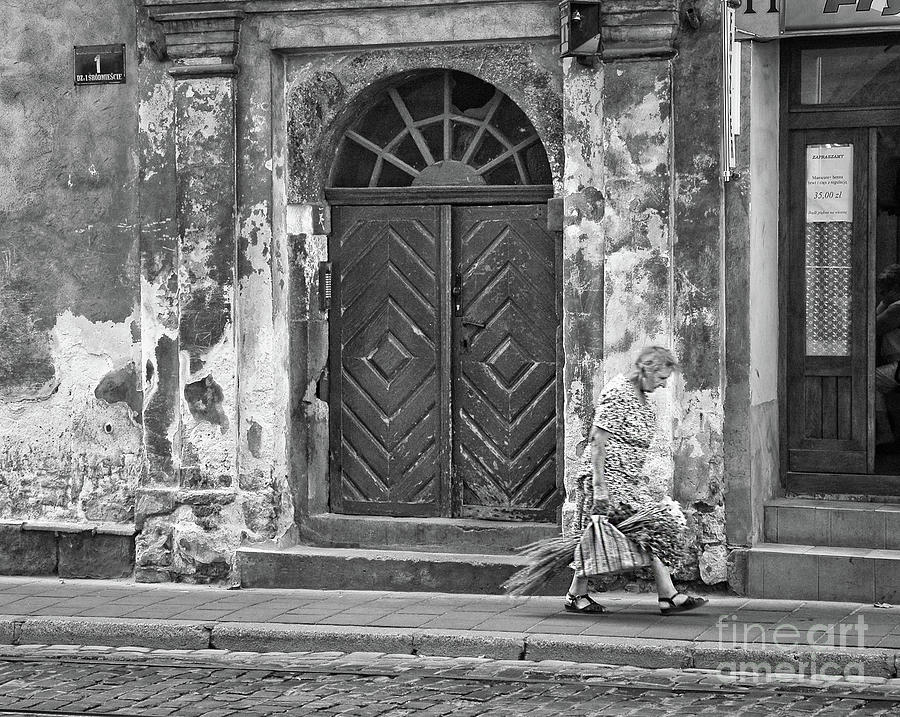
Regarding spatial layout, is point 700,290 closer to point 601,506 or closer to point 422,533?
point 601,506

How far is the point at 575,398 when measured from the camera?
10.2 metres

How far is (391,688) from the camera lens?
7758 mm

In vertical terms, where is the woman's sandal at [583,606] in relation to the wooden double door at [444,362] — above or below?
below

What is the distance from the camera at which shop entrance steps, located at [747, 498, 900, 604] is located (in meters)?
9.54

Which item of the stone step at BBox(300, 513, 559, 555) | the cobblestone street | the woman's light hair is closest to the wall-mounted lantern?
the woman's light hair

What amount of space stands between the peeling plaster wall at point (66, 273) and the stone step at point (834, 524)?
4.45 metres

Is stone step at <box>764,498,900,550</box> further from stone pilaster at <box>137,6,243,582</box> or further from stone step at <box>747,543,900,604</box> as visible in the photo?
stone pilaster at <box>137,6,243,582</box>

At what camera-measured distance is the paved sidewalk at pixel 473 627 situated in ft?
26.9

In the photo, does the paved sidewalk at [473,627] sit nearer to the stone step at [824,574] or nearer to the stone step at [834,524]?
the stone step at [824,574]

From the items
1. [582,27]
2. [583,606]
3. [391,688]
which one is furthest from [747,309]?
[391,688]

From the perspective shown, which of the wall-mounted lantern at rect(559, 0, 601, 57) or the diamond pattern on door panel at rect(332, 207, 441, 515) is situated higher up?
the wall-mounted lantern at rect(559, 0, 601, 57)
